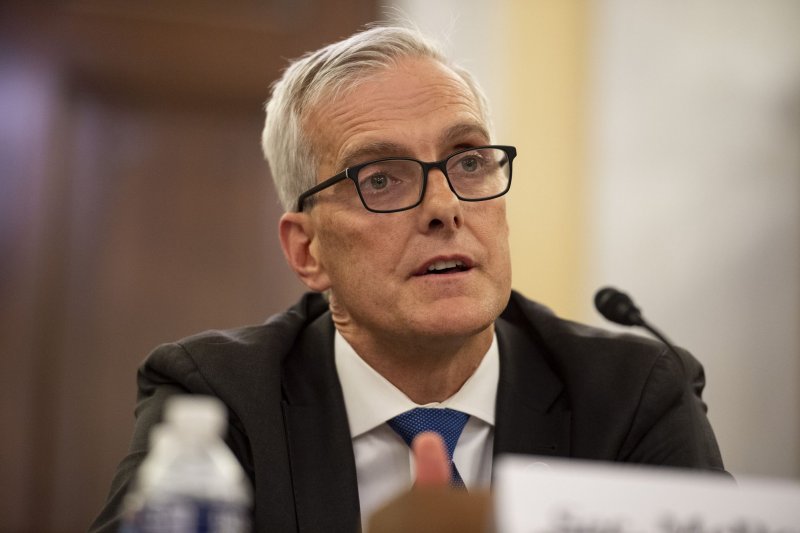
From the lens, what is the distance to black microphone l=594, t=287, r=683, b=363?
182 cm

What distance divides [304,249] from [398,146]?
37cm

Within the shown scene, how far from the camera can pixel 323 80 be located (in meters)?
2.01

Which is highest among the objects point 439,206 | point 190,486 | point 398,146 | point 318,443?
point 398,146

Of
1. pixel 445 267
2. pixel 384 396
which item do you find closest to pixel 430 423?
pixel 384 396

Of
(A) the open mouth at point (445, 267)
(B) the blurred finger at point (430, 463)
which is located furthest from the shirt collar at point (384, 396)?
→ (B) the blurred finger at point (430, 463)

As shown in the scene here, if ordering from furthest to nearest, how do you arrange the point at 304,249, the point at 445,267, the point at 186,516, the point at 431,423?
the point at 304,249 < the point at 431,423 < the point at 445,267 < the point at 186,516

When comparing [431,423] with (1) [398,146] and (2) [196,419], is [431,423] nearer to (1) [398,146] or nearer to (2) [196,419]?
(1) [398,146]

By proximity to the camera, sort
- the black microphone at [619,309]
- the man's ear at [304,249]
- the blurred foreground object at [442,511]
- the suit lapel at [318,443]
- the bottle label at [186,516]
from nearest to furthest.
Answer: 1. the bottle label at [186,516]
2. the blurred foreground object at [442,511]
3. the suit lapel at [318,443]
4. the black microphone at [619,309]
5. the man's ear at [304,249]

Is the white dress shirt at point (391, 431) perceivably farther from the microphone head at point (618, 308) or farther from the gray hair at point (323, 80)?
the gray hair at point (323, 80)

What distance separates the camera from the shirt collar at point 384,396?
1.90m

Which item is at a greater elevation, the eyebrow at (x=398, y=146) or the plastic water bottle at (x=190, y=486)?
the eyebrow at (x=398, y=146)

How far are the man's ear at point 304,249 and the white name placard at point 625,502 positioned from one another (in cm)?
125

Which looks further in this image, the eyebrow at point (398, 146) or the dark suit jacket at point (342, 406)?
the eyebrow at point (398, 146)

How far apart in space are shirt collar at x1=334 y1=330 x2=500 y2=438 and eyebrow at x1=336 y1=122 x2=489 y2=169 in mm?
407
